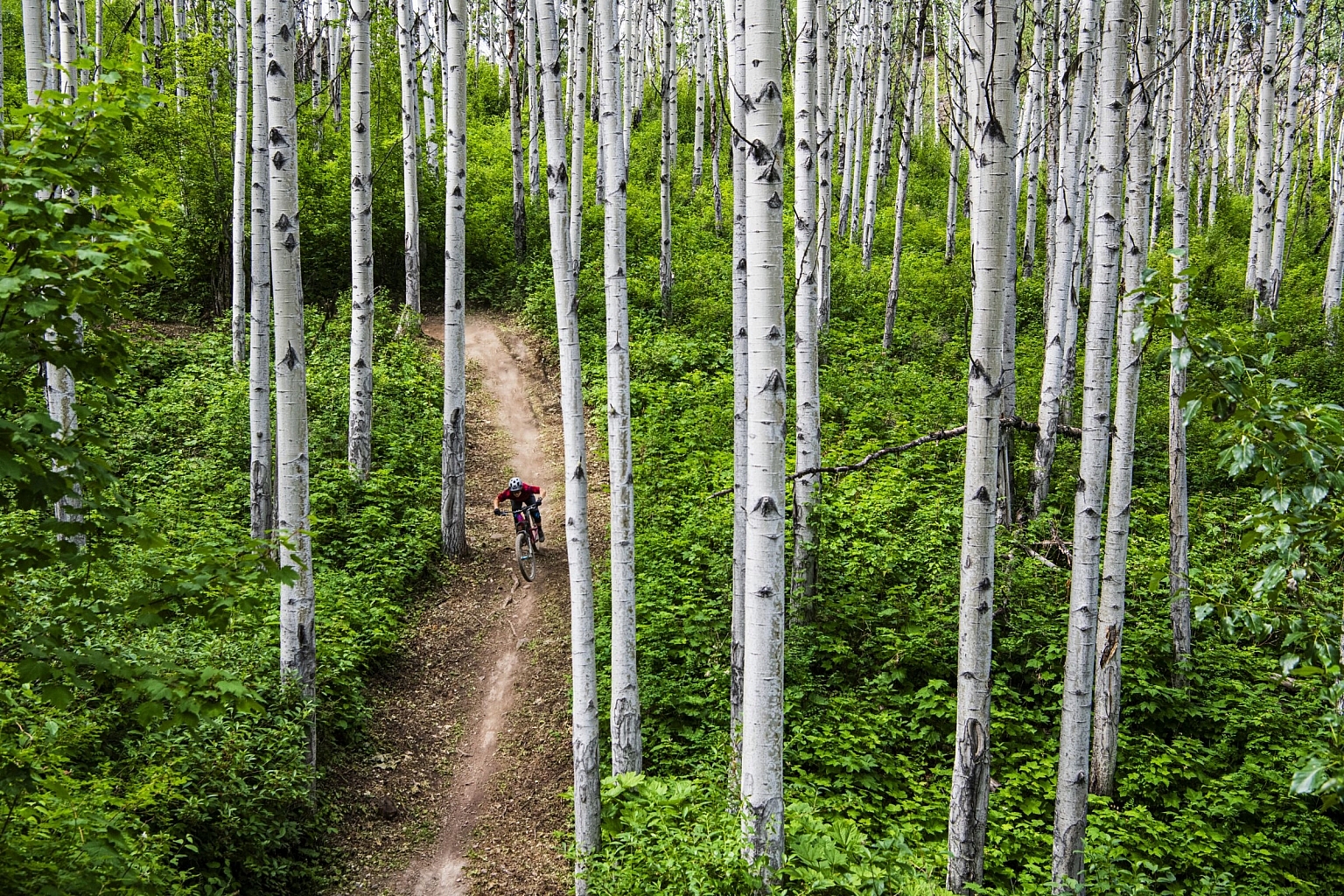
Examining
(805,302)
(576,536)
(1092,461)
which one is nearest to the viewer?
(1092,461)

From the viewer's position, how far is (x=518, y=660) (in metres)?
9.89

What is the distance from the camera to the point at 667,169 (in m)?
17.1

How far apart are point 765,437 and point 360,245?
893 centimetres

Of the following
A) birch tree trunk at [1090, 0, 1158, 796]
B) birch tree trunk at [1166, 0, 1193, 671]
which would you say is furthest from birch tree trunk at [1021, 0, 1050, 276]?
birch tree trunk at [1090, 0, 1158, 796]

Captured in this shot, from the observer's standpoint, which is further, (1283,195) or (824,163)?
(1283,195)

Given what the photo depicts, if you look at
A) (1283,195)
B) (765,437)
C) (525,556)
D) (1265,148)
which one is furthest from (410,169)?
(1283,195)

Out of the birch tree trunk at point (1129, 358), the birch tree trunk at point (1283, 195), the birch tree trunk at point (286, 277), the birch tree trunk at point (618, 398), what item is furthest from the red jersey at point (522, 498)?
the birch tree trunk at point (1283, 195)

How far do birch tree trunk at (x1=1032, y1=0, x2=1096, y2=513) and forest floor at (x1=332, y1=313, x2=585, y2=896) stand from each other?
618cm

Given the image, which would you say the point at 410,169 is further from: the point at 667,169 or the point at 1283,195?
the point at 1283,195

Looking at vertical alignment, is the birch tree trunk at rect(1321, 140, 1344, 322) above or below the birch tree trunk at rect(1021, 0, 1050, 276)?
below

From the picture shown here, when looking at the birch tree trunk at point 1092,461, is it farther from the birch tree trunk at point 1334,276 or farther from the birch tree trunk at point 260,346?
the birch tree trunk at point 1334,276

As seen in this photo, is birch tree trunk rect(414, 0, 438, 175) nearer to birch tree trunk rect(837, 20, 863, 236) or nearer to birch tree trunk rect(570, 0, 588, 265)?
birch tree trunk rect(570, 0, 588, 265)

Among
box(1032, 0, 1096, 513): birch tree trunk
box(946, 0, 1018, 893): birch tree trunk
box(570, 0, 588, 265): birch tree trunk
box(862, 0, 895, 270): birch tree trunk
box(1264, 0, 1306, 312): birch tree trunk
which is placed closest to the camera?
box(946, 0, 1018, 893): birch tree trunk

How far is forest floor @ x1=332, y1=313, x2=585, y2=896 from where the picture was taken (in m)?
7.30
